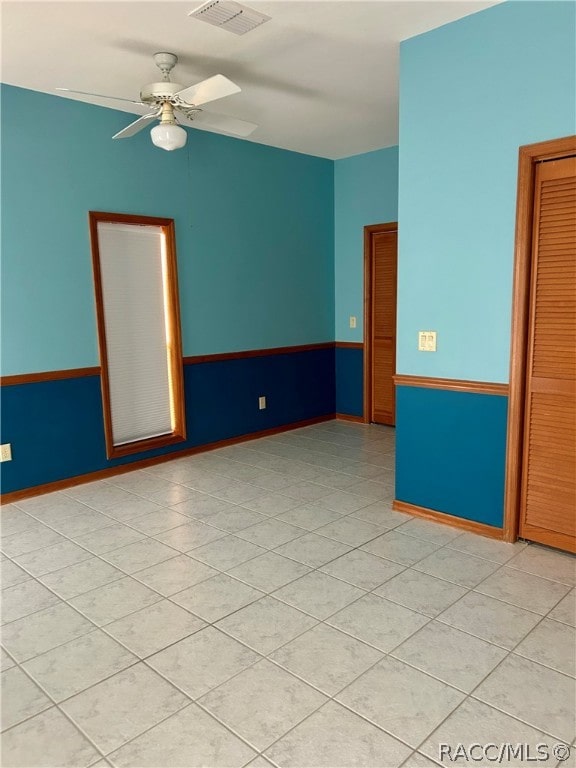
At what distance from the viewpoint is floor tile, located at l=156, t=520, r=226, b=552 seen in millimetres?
3127

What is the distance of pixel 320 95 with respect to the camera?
395cm

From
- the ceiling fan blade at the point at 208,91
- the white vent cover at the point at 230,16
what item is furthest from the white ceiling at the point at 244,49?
the ceiling fan blade at the point at 208,91

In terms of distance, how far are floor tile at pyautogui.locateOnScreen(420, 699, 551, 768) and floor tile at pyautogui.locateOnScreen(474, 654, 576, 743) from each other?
0.14 ft

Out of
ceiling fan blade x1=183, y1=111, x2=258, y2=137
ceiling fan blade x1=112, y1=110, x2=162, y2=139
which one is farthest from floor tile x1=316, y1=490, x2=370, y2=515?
ceiling fan blade x1=112, y1=110, x2=162, y2=139

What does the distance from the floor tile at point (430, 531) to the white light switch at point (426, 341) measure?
104 cm

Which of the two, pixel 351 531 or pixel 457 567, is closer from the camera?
pixel 457 567

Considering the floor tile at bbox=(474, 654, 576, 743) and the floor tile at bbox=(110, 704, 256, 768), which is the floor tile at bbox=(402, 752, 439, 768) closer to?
the floor tile at bbox=(474, 654, 576, 743)

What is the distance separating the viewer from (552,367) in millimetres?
2865

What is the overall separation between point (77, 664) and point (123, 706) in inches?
13.1

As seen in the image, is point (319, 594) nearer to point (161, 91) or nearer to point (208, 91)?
point (208, 91)

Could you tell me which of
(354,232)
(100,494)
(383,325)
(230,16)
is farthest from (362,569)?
(354,232)

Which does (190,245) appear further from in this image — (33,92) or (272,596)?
(272,596)

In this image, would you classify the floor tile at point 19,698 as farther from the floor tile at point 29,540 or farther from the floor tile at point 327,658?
the floor tile at point 29,540

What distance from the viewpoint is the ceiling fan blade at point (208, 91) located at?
2.78 meters
